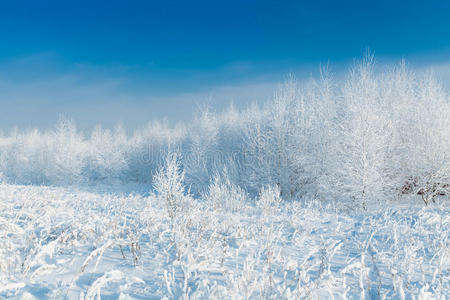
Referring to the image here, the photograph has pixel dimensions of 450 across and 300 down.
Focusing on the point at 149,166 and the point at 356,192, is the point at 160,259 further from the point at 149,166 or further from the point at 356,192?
the point at 149,166

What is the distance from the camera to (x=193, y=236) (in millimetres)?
4004

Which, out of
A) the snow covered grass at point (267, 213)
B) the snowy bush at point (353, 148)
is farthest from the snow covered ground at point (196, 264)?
the snowy bush at point (353, 148)

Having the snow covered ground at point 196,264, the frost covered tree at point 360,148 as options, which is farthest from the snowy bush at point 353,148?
the snow covered ground at point 196,264

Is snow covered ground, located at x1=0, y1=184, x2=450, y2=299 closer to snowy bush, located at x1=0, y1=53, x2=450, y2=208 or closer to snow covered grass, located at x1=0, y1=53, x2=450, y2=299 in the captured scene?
snow covered grass, located at x1=0, y1=53, x2=450, y2=299

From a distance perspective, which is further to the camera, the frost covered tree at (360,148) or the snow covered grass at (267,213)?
the frost covered tree at (360,148)

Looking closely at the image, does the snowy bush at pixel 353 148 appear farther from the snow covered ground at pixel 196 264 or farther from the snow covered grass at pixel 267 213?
the snow covered ground at pixel 196 264

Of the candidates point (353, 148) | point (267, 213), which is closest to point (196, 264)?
point (267, 213)

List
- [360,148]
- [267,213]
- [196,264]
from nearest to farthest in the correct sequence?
[196,264] < [267,213] < [360,148]

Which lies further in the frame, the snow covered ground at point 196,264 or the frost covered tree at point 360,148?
the frost covered tree at point 360,148

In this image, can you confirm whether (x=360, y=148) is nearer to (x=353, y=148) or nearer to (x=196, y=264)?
(x=353, y=148)

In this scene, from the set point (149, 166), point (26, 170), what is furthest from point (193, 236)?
point (26, 170)

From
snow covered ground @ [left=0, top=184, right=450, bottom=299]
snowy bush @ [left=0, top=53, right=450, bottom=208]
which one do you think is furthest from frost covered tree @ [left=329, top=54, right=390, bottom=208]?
snow covered ground @ [left=0, top=184, right=450, bottom=299]

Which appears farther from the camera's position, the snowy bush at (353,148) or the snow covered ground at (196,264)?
the snowy bush at (353,148)

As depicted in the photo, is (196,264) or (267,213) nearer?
(196,264)
